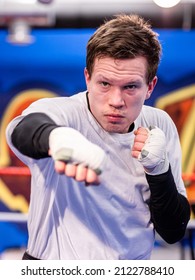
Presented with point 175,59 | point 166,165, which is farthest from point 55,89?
point 166,165

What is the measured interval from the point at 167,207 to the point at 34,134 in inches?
14.5

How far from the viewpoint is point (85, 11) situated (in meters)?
1.59

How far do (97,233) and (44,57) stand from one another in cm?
113

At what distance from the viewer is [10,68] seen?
7.27ft

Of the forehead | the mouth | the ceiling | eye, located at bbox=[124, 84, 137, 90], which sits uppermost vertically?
the ceiling

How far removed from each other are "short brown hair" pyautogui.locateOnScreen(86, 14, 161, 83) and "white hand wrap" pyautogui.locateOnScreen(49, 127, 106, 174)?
31 centimetres

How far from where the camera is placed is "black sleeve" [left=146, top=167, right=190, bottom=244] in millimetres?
988

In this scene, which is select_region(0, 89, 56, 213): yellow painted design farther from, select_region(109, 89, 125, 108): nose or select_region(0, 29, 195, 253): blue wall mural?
select_region(109, 89, 125, 108): nose

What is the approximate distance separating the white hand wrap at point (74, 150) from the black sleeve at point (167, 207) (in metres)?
0.29

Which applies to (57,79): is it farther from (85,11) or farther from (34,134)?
(34,134)

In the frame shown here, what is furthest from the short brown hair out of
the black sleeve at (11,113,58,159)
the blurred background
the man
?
the blurred background

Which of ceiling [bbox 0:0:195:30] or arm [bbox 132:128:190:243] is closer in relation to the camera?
arm [bbox 132:128:190:243]

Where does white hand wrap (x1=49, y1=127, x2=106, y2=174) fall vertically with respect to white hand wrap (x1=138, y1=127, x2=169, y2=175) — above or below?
above
